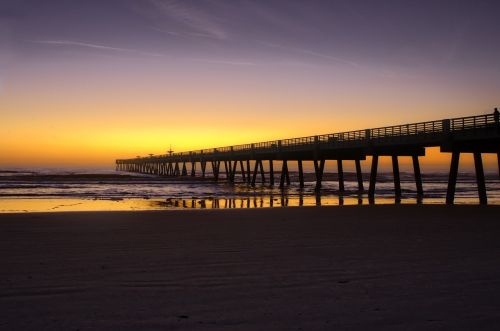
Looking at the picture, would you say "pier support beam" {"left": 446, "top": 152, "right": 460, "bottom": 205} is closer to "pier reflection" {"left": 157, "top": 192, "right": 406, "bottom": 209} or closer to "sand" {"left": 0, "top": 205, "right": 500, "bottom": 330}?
"pier reflection" {"left": 157, "top": 192, "right": 406, "bottom": 209}

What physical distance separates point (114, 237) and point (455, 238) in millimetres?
5945

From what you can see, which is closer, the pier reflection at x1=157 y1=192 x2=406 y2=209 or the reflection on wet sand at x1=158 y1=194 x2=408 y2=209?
the pier reflection at x1=157 y1=192 x2=406 y2=209

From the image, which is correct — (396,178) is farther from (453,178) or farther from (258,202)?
(258,202)

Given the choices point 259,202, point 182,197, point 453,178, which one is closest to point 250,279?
point 453,178

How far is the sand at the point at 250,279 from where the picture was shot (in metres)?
3.61

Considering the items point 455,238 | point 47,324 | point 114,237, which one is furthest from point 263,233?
point 47,324

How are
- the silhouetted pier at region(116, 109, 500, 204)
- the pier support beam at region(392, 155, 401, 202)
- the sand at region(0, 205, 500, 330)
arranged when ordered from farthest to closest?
the pier support beam at region(392, 155, 401, 202), the silhouetted pier at region(116, 109, 500, 204), the sand at region(0, 205, 500, 330)

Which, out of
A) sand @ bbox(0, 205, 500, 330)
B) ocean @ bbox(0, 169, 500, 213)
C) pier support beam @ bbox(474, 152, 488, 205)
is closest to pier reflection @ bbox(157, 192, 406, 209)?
ocean @ bbox(0, 169, 500, 213)

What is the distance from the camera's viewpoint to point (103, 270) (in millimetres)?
5305

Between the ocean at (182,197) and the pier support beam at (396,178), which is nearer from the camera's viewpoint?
the ocean at (182,197)

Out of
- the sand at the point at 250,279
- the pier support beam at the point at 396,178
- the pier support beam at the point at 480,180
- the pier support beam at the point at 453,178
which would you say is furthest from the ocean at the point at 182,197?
the sand at the point at 250,279

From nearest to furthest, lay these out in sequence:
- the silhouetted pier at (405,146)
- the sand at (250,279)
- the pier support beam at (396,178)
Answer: the sand at (250,279), the silhouetted pier at (405,146), the pier support beam at (396,178)

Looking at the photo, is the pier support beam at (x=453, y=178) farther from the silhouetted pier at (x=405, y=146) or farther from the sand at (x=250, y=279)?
the sand at (x=250, y=279)

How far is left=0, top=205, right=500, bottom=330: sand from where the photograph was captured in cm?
361
